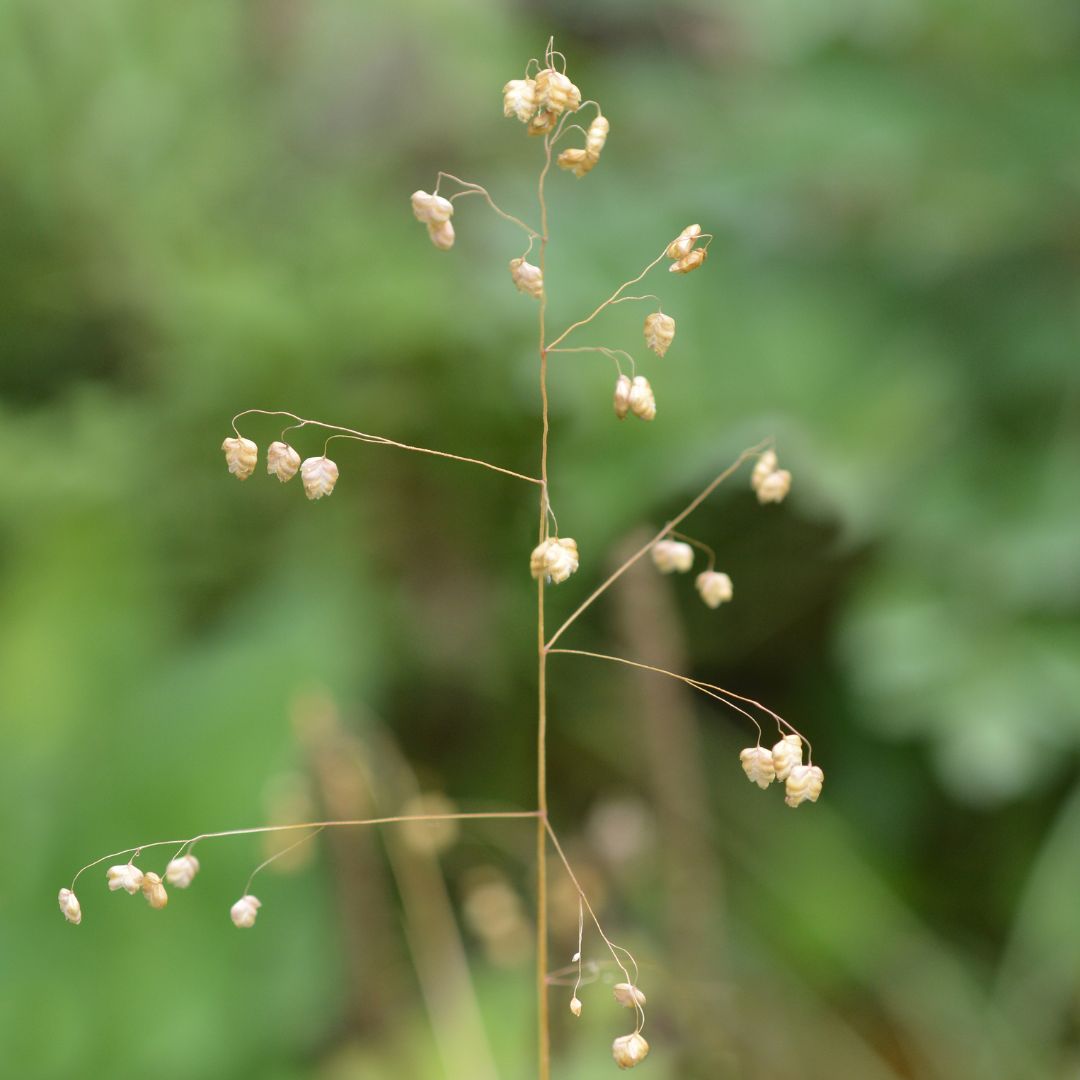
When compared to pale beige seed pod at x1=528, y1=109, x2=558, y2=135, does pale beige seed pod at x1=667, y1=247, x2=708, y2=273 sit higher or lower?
lower

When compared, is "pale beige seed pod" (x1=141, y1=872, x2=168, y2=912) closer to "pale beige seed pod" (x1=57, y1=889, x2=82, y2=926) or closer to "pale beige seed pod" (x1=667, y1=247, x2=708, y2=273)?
"pale beige seed pod" (x1=57, y1=889, x2=82, y2=926)

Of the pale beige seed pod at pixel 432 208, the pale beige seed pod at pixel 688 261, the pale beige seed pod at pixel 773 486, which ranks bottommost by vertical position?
the pale beige seed pod at pixel 773 486

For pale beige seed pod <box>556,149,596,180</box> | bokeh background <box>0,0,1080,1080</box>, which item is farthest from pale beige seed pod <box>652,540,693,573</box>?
bokeh background <box>0,0,1080,1080</box>

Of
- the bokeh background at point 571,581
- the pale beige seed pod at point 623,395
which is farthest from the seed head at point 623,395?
the bokeh background at point 571,581

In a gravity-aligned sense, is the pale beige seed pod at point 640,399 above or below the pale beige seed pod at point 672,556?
above

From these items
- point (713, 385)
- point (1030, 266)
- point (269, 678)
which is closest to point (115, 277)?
point (269, 678)

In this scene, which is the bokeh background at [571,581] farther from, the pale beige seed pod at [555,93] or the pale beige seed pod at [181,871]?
the pale beige seed pod at [555,93]
